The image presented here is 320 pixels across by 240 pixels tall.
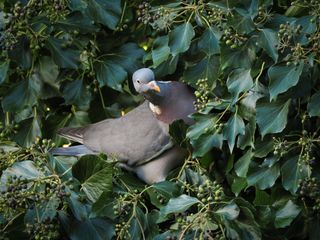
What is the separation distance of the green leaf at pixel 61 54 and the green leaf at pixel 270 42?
32.9 inches

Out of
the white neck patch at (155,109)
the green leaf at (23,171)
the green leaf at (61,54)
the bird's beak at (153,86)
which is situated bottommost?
the white neck patch at (155,109)

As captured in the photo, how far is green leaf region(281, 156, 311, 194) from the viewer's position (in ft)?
9.72

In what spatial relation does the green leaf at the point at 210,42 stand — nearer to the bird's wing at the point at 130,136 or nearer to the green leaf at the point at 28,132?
the bird's wing at the point at 130,136

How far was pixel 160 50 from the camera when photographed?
342cm

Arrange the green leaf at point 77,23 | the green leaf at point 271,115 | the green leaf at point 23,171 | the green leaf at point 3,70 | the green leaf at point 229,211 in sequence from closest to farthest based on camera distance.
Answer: the green leaf at point 229,211
the green leaf at point 271,115
the green leaf at point 23,171
the green leaf at point 77,23
the green leaf at point 3,70

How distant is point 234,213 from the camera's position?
288 centimetres

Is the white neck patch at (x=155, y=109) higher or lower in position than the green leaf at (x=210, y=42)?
lower

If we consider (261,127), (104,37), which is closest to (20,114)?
(104,37)

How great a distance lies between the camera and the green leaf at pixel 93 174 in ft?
10.3

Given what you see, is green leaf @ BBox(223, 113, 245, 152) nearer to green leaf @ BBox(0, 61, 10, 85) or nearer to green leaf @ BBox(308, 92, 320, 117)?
green leaf @ BBox(308, 92, 320, 117)

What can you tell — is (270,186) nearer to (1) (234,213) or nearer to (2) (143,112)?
(1) (234,213)

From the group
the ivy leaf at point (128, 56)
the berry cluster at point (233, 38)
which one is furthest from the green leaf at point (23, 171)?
the berry cluster at point (233, 38)

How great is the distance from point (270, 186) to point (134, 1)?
1.08 metres

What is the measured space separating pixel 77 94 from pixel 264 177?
93 centimetres
